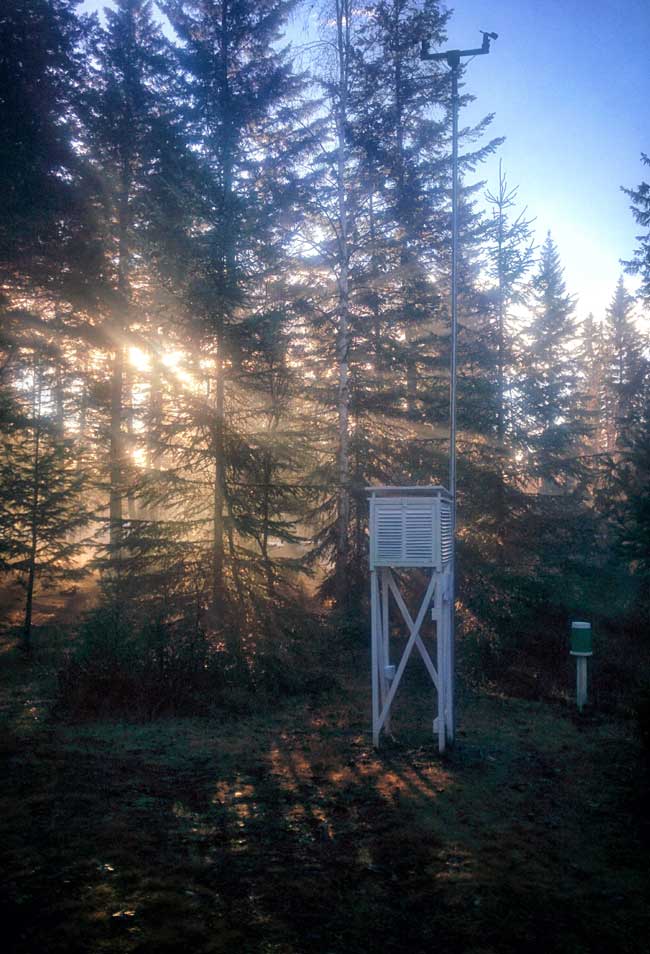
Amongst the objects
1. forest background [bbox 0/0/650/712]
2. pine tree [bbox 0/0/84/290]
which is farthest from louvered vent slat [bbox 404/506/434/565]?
pine tree [bbox 0/0/84/290]

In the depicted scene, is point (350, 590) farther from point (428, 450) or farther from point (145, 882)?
point (145, 882)

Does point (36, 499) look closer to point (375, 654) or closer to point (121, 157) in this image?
point (375, 654)

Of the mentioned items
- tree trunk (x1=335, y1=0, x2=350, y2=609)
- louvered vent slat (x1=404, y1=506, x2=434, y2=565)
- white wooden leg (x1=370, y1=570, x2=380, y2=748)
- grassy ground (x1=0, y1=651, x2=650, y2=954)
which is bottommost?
grassy ground (x1=0, y1=651, x2=650, y2=954)

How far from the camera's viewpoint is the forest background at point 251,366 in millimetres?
11852

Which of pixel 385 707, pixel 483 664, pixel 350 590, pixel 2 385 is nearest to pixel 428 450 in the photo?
pixel 350 590

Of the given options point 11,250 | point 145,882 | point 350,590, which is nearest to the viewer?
point 145,882

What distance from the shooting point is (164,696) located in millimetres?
10180

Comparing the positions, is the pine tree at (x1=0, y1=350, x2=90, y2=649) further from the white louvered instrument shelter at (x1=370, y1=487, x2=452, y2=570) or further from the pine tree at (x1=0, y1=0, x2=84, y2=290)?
the white louvered instrument shelter at (x1=370, y1=487, x2=452, y2=570)

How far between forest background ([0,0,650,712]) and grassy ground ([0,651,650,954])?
233 centimetres

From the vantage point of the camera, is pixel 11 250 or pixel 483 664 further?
pixel 11 250

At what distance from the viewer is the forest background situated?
38.9ft

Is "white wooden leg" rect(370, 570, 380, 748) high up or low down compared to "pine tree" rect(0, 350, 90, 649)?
down

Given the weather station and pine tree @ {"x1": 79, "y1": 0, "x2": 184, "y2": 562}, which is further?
pine tree @ {"x1": 79, "y1": 0, "x2": 184, "y2": 562}

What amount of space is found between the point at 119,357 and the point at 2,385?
3308 millimetres
